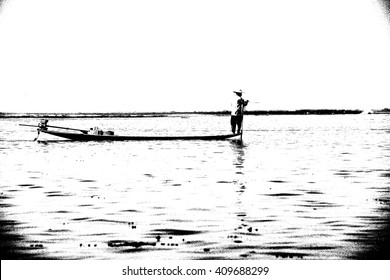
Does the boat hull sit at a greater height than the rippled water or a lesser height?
lesser

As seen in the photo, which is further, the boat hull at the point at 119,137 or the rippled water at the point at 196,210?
the boat hull at the point at 119,137

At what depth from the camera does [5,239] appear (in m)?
10.8

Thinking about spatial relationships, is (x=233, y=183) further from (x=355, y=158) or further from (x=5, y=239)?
(x=355, y=158)

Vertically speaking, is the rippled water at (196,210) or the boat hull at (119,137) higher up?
the rippled water at (196,210)

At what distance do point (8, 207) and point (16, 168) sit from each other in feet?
32.5

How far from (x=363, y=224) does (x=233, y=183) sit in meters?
6.72

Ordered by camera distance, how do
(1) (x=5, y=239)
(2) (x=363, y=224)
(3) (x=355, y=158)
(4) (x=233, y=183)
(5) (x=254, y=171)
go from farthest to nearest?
(3) (x=355, y=158), (5) (x=254, y=171), (4) (x=233, y=183), (2) (x=363, y=224), (1) (x=5, y=239)

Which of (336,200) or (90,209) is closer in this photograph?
(90,209)

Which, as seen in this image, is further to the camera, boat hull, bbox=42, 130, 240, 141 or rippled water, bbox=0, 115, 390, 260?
boat hull, bbox=42, 130, 240, 141

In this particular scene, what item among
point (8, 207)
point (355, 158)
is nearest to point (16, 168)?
point (8, 207)

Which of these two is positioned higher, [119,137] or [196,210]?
[196,210]

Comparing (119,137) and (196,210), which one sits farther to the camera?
(119,137)
